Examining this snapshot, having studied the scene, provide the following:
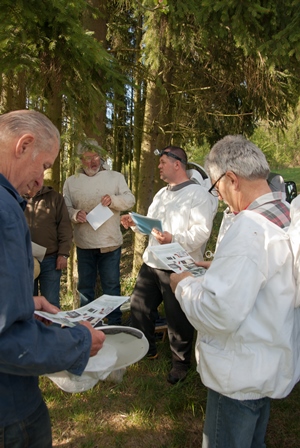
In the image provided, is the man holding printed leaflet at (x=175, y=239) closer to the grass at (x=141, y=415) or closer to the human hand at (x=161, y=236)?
the human hand at (x=161, y=236)

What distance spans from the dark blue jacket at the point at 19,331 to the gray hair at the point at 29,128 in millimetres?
178

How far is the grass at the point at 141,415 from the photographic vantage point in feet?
8.73

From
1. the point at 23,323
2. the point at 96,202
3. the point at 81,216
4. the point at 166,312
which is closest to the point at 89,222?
the point at 81,216

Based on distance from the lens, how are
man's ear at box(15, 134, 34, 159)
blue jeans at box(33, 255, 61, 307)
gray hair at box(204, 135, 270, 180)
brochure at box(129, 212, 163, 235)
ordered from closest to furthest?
man's ear at box(15, 134, 34, 159)
gray hair at box(204, 135, 270, 180)
brochure at box(129, 212, 163, 235)
blue jeans at box(33, 255, 61, 307)

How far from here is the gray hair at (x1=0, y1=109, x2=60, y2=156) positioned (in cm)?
130

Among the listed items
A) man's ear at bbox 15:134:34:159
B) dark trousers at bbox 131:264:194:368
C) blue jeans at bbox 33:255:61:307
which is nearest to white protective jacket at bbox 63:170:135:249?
blue jeans at bbox 33:255:61:307

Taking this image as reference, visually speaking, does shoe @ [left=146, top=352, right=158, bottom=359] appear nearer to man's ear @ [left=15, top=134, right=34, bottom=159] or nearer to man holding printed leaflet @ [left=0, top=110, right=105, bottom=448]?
man holding printed leaflet @ [left=0, top=110, right=105, bottom=448]

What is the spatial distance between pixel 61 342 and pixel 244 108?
23.6 feet

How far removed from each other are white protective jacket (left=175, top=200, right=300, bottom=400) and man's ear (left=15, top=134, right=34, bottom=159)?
89 centimetres

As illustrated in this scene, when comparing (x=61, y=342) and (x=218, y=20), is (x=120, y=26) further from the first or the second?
(x=61, y=342)

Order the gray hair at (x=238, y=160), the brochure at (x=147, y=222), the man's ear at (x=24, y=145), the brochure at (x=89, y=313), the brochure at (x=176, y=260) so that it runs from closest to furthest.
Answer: the man's ear at (x=24, y=145), the brochure at (x=89, y=313), the gray hair at (x=238, y=160), the brochure at (x=176, y=260), the brochure at (x=147, y=222)

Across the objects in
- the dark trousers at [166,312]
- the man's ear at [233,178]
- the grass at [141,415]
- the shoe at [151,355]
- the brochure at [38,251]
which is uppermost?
the man's ear at [233,178]

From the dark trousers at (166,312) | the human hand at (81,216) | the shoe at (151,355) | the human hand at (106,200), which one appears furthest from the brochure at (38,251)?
the shoe at (151,355)

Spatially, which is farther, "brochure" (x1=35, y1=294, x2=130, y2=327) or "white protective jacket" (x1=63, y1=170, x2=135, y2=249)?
"white protective jacket" (x1=63, y1=170, x2=135, y2=249)
